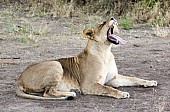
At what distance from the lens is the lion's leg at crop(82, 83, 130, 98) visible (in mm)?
6203

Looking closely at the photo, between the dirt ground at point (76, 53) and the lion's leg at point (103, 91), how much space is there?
2.9 inches

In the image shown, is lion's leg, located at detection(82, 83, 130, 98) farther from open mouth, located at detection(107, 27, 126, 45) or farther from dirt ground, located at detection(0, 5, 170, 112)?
open mouth, located at detection(107, 27, 126, 45)

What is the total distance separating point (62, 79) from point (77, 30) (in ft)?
24.0

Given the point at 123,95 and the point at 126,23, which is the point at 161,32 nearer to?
the point at 126,23

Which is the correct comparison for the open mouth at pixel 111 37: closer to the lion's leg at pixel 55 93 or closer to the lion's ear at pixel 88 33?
the lion's ear at pixel 88 33

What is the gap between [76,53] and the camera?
1016 centimetres

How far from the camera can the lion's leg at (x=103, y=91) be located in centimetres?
620

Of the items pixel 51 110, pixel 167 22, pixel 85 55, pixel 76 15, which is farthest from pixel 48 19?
pixel 51 110

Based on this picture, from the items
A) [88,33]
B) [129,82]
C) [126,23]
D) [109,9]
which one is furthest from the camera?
[109,9]

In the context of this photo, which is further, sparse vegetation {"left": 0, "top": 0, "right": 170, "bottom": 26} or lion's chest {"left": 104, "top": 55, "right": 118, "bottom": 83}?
sparse vegetation {"left": 0, "top": 0, "right": 170, "bottom": 26}

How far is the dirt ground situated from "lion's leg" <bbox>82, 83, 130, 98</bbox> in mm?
74

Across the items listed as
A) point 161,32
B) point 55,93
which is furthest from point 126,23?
point 55,93

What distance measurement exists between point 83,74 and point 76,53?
3.69 meters

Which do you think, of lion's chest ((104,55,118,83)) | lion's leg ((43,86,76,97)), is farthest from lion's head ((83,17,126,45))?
lion's leg ((43,86,76,97))
